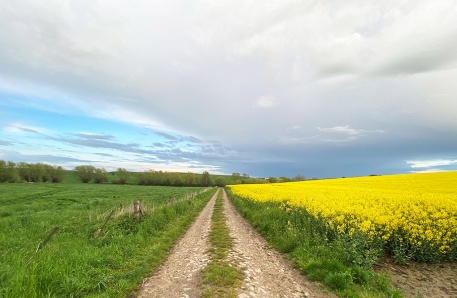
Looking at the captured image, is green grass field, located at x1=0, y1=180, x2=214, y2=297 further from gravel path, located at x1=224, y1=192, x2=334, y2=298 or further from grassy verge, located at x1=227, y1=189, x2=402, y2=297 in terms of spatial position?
grassy verge, located at x1=227, y1=189, x2=402, y2=297

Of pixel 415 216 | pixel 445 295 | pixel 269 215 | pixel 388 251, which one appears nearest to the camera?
pixel 445 295

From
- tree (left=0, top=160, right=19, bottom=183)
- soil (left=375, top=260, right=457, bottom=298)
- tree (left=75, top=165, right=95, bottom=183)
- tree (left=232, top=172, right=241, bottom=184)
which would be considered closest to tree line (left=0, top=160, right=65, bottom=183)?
tree (left=0, top=160, right=19, bottom=183)

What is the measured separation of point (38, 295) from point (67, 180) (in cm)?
12741

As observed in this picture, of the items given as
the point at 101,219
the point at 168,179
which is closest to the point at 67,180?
the point at 168,179

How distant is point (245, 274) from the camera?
6918 millimetres

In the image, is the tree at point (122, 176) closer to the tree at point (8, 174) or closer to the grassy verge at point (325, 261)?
the tree at point (8, 174)

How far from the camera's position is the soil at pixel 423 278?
680 centimetres

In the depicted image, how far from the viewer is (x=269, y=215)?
1488 cm

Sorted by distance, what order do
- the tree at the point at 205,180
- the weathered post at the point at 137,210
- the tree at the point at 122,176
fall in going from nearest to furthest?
the weathered post at the point at 137,210
the tree at the point at 122,176
the tree at the point at 205,180

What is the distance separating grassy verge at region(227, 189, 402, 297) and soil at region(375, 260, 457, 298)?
0.78m

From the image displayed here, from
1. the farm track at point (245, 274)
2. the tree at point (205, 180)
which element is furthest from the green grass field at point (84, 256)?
the tree at point (205, 180)

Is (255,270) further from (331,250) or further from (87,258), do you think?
(87,258)

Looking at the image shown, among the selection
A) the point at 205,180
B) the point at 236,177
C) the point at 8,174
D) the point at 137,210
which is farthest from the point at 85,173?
the point at 137,210

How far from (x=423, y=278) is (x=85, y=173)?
435 ft
